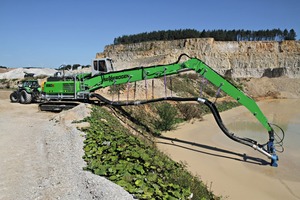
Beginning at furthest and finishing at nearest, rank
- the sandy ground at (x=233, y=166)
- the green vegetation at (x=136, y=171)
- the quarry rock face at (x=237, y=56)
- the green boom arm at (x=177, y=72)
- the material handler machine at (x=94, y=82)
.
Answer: the quarry rock face at (x=237, y=56), the material handler machine at (x=94, y=82), the green boom arm at (x=177, y=72), the sandy ground at (x=233, y=166), the green vegetation at (x=136, y=171)

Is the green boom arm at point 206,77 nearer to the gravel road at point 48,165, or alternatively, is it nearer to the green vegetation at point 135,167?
the green vegetation at point 135,167

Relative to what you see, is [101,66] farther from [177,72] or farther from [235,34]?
[235,34]

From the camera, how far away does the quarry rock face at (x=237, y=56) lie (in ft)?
183

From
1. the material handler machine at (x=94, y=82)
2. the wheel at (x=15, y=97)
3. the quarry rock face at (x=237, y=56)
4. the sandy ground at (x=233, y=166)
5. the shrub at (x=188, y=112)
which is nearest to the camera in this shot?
the sandy ground at (x=233, y=166)

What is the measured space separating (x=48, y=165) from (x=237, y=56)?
58232mm

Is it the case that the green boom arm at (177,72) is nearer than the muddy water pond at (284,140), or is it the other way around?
the muddy water pond at (284,140)

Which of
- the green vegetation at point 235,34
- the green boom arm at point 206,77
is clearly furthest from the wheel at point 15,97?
the green vegetation at point 235,34

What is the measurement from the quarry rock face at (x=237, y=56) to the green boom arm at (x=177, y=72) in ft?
138

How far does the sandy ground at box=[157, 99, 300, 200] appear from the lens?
7.31m

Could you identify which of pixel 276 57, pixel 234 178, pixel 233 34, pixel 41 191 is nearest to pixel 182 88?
pixel 234 178

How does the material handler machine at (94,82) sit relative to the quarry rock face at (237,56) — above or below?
below

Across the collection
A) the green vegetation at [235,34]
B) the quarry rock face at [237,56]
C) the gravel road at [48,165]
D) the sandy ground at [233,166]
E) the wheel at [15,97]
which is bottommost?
the sandy ground at [233,166]

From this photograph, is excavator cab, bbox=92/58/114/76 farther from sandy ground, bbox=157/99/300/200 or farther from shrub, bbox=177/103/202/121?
shrub, bbox=177/103/202/121

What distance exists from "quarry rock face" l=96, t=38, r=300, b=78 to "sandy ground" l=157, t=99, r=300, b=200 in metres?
43.7
